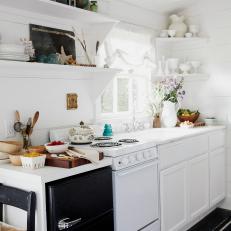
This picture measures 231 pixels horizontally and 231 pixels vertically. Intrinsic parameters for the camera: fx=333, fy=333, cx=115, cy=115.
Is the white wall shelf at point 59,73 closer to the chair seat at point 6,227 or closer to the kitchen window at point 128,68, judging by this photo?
the kitchen window at point 128,68

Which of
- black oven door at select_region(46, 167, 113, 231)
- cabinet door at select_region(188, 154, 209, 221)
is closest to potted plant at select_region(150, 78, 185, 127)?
cabinet door at select_region(188, 154, 209, 221)

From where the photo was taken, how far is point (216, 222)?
11.5ft

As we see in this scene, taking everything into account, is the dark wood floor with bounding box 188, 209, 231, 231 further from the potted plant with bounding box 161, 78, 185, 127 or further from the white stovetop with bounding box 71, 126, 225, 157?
the potted plant with bounding box 161, 78, 185, 127

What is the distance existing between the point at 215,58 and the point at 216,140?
3.14ft

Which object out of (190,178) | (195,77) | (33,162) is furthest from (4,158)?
(195,77)

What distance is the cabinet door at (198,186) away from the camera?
316 cm

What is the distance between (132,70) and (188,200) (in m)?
1.47

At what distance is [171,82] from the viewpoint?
146 inches

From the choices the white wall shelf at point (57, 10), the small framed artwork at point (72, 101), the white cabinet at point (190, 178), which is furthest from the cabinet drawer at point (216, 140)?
the white wall shelf at point (57, 10)

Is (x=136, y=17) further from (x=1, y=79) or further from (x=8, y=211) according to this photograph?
(x=8, y=211)

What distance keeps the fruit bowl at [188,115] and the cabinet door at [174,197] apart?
2.97 feet

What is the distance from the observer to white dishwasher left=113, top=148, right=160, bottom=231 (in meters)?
2.20

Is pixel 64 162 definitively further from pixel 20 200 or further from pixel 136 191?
pixel 136 191

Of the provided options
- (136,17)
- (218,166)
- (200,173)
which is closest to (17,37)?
(136,17)
